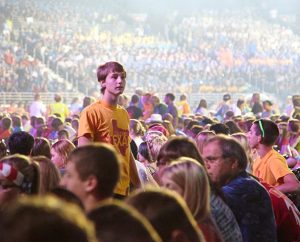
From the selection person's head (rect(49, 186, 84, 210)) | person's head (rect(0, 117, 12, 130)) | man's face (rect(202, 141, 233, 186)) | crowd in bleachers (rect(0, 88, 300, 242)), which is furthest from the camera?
person's head (rect(0, 117, 12, 130))

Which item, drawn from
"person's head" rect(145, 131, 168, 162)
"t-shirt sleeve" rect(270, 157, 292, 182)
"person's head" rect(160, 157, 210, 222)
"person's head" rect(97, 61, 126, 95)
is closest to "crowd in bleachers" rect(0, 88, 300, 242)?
"person's head" rect(160, 157, 210, 222)

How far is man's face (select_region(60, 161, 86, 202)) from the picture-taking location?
4.21m

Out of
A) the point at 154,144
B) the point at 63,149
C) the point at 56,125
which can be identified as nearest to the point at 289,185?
the point at 154,144

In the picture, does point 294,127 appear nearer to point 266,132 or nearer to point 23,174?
point 266,132

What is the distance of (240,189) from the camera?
228 inches

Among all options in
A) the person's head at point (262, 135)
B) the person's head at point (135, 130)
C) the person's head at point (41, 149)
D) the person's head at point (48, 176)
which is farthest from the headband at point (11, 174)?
the person's head at point (135, 130)

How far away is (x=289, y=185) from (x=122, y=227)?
5098mm

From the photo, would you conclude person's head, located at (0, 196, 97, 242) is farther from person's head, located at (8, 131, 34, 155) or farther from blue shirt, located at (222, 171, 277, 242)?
person's head, located at (8, 131, 34, 155)

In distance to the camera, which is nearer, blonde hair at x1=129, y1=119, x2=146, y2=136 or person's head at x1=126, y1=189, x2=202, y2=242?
person's head at x1=126, y1=189, x2=202, y2=242

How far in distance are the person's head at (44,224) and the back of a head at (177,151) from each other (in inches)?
119

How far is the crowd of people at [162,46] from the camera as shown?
3750 centimetres

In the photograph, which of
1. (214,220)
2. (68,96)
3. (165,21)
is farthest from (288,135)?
(165,21)

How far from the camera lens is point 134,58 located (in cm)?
3978

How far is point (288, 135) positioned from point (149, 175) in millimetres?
4645
